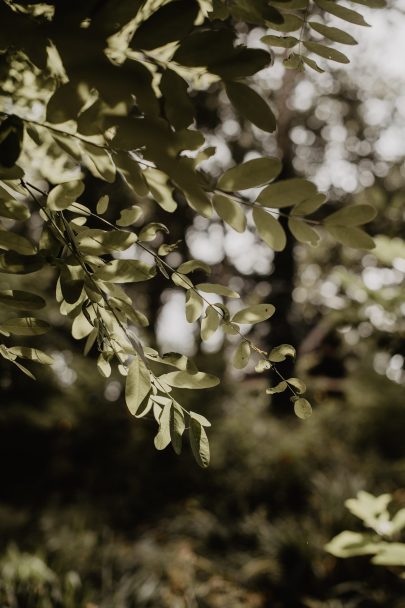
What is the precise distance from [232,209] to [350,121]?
13231 mm

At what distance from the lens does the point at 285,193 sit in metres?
0.72

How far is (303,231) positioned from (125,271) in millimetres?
327

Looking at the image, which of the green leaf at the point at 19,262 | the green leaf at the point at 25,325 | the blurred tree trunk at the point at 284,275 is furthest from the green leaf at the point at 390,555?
the blurred tree trunk at the point at 284,275

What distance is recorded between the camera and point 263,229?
77 centimetres

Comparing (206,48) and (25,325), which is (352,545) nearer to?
(25,325)

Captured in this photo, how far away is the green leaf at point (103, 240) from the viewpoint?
873mm

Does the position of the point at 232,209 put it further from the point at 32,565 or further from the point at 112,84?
the point at 32,565

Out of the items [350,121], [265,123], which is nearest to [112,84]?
[265,123]

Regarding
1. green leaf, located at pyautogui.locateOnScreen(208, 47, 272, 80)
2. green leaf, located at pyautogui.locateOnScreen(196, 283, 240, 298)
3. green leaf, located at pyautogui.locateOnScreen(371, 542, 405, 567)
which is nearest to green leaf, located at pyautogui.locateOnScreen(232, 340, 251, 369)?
green leaf, located at pyautogui.locateOnScreen(196, 283, 240, 298)

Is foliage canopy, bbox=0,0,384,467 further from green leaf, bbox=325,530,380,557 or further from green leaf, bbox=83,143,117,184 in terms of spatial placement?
green leaf, bbox=325,530,380,557

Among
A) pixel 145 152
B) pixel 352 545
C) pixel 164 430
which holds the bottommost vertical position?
pixel 352 545

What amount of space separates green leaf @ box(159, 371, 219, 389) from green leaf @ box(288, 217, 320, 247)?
1.06 feet

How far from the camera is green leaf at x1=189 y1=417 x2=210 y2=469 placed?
0.88 m

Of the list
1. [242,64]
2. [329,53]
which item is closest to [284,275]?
[329,53]
